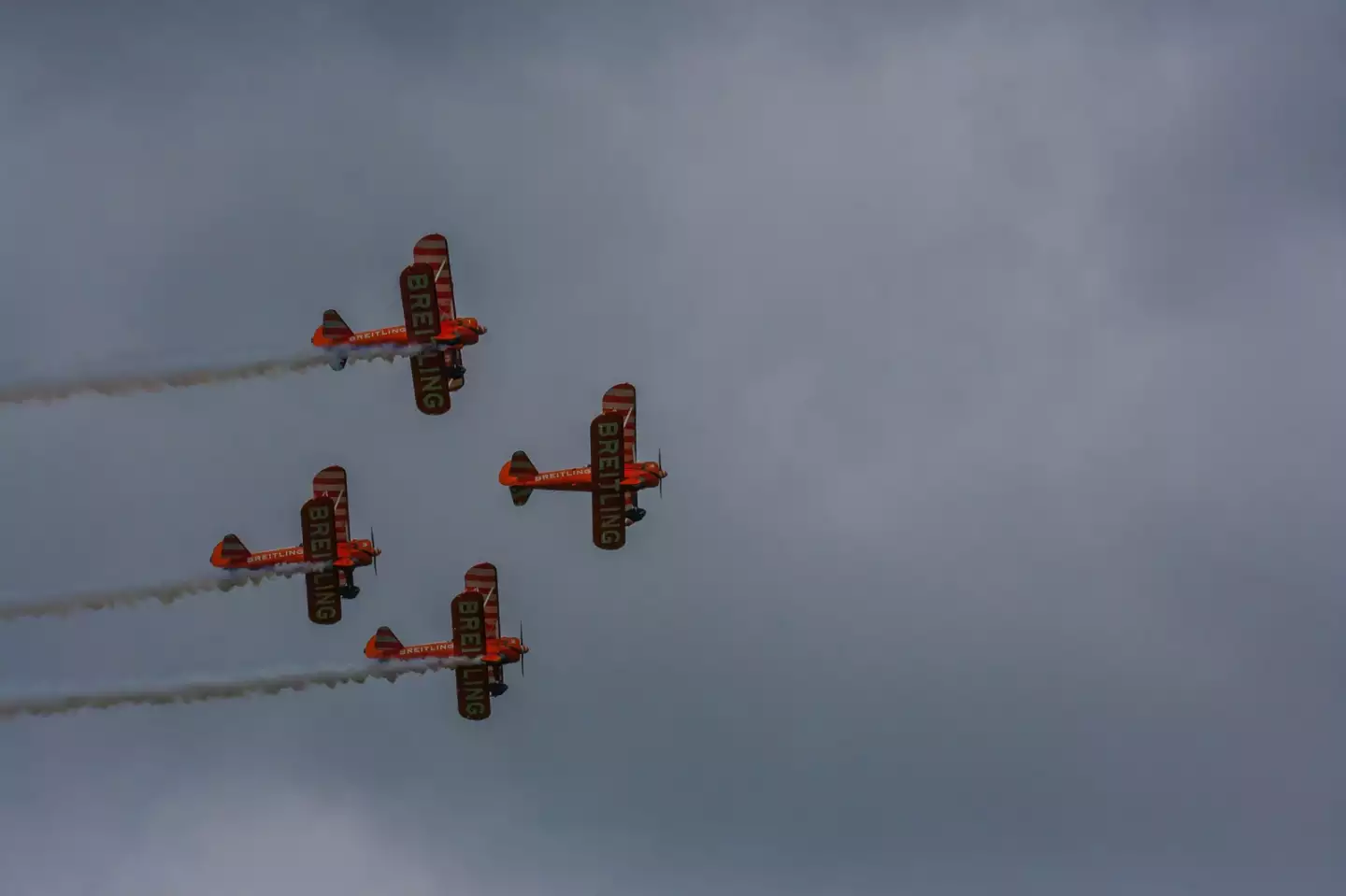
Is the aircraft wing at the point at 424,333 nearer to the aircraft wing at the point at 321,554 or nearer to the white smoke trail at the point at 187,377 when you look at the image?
the white smoke trail at the point at 187,377

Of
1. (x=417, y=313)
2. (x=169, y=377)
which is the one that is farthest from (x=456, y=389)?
(x=169, y=377)

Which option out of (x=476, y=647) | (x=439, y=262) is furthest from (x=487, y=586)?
(x=439, y=262)

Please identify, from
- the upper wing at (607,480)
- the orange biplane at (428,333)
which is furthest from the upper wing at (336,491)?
the upper wing at (607,480)

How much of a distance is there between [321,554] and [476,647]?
6.85 m

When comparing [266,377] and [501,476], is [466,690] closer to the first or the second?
[501,476]

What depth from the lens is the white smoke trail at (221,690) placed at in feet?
309

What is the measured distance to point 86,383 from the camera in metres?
99.7

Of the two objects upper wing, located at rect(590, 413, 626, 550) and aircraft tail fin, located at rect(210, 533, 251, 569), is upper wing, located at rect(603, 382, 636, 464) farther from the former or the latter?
aircraft tail fin, located at rect(210, 533, 251, 569)

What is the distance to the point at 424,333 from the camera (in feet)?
340

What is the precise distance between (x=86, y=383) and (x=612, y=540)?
20458 millimetres

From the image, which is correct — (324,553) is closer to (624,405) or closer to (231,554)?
(231,554)

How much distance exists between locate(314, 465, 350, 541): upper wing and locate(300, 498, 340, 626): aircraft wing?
345mm

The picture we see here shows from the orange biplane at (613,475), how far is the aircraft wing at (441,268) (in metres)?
6.16

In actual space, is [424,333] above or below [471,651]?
above
